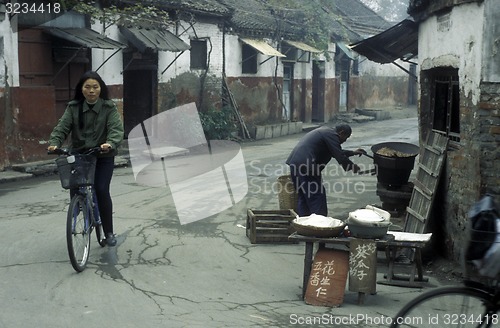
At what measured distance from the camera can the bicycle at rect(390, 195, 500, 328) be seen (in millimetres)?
3971

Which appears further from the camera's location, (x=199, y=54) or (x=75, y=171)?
(x=199, y=54)

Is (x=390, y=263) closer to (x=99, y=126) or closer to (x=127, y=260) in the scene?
(x=127, y=260)

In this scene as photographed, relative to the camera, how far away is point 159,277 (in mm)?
6527

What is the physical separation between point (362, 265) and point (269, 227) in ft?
7.81

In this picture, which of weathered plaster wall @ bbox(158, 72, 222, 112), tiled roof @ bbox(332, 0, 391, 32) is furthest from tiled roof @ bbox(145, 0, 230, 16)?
tiled roof @ bbox(332, 0, 391, 32)

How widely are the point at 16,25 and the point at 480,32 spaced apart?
33.2 feet

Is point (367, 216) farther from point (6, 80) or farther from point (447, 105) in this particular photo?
point (6, 80)

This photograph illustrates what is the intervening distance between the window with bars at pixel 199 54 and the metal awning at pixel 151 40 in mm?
2130

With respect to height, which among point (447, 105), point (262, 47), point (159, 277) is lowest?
point (159, 277)

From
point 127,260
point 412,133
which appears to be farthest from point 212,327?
point 412,133

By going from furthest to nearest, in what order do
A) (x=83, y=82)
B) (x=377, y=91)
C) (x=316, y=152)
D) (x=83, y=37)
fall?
(x=377, y=91)
(x=83, y=37)
(x=316, y=152)
(x=83, y=82)

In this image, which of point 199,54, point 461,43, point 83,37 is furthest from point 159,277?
point 199,54

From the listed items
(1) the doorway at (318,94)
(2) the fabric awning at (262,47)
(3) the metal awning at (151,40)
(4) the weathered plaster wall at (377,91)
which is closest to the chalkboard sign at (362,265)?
(3) the metal awning at (151,40)

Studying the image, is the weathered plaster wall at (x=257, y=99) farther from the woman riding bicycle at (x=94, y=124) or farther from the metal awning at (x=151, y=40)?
the woman riding bicycle at (x=94, y=124)
